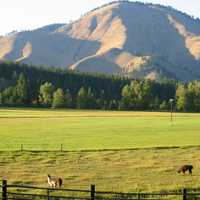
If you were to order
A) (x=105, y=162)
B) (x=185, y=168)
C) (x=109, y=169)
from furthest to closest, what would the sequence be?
(x=105, y=162) → (x=109, y=169) → (x=185, y=168)

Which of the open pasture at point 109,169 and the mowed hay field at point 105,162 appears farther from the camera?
the mowed hay field at point 105,162

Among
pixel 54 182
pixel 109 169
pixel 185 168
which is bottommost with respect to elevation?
pixel 109 169

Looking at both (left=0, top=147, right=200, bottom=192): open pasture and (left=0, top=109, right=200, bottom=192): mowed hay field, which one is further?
(left=0, top=109, right=200, bottom=192): mowed hay field

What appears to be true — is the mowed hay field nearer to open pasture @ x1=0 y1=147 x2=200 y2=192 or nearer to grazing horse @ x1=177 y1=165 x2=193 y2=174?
open pasture @ x1=0 y1=147 x2=200 y2=192

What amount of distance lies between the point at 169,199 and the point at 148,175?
8.69 m

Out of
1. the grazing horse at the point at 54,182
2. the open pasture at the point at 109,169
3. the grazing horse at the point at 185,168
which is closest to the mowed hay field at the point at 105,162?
the open pasture at the point at 109,169

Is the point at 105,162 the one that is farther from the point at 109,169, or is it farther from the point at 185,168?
the point at 185,168

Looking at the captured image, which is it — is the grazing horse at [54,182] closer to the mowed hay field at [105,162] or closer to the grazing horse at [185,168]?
the mowed hay field at [105,162]

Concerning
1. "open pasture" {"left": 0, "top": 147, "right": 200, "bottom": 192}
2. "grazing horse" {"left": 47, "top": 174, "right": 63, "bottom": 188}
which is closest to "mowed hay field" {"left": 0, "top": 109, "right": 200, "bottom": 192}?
"open pasture" {"left": 0, "top": 147, "right": 200, "bottom": 192}

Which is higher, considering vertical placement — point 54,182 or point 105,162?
point 54,182

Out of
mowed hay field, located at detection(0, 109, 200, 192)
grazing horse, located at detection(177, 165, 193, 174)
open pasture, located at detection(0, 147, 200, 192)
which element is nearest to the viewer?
open pasture, located at detection(0, 147, 200, 192)

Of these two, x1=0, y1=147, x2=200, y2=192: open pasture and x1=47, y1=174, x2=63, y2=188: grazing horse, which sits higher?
x1=47, y1=174, x2=63, y2=188: grazing horse

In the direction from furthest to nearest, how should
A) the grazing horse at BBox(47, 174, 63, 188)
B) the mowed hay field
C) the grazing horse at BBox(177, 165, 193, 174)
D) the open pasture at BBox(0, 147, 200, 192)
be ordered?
the grazing horse at BBox(177, 165, 193, 174) → the mowed hay field → the open pasture at BBox(0, 147, 200, 192) → the grazing horse at BBox(47, 174, 63, 188)

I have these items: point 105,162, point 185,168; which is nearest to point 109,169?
point 105,162
